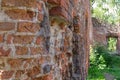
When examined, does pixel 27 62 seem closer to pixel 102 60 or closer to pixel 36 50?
pixel 36 50

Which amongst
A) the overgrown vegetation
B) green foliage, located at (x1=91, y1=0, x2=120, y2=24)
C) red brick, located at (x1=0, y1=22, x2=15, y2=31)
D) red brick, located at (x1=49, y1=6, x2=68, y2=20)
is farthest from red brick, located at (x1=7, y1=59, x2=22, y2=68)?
green foliage, located at (x1=91, y1=0, x2=120, y2=24)

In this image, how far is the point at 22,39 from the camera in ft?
6.82

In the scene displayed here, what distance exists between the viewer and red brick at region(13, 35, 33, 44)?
81.0 inches

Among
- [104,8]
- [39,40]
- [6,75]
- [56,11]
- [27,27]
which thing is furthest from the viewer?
[104,8]

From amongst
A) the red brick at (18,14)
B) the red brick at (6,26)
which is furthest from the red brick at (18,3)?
the red brick at (6,26)

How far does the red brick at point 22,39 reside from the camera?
2.06 meters

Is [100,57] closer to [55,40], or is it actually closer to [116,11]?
[55,40]

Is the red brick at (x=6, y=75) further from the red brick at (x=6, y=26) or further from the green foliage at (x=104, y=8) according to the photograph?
the green foliage at (x=104, y=8)

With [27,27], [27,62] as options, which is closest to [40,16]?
[27,27]

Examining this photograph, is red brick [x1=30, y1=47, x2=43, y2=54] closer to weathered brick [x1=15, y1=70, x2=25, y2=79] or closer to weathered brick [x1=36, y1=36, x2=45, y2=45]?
weathered brick [x1=36, y1=36, x2=45, y2=45]

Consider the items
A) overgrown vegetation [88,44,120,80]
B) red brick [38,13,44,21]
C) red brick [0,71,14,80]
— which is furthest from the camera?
overgrown vegetation [88,44,120,80]

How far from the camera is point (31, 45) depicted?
2.13 metres

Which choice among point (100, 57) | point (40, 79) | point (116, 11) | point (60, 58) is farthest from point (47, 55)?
point (116, 11)

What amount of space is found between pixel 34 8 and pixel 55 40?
85cm
